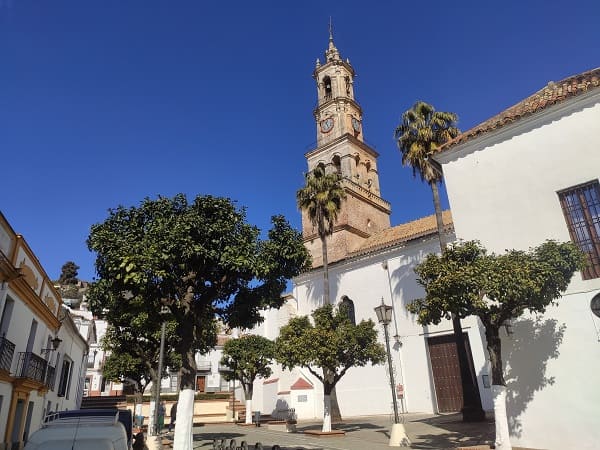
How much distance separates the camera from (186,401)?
34.6 ft

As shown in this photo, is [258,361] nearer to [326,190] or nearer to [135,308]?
[326,190]

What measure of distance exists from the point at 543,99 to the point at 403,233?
17.9m

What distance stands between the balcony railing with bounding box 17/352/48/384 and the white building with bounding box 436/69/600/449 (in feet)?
50.4

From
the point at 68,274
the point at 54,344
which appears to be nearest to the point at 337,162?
the point at 54,344

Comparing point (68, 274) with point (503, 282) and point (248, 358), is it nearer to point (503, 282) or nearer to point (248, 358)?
point (248, 358)

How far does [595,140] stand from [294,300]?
85.9 feet

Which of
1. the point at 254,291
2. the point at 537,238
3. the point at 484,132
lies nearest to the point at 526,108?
the point at 484,132

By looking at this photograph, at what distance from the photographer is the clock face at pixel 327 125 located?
38.9 meters

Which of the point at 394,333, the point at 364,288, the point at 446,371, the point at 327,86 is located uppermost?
the point at 327,86

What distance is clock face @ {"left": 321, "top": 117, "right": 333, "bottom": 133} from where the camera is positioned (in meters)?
38.9

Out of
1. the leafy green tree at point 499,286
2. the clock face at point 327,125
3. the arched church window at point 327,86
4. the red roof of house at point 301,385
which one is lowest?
the red roof of house at point 301,385

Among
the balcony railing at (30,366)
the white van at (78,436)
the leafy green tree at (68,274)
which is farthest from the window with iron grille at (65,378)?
the leafy green tree at (68,274)

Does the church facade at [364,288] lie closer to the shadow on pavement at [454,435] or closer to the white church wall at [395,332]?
the white church wall at [395,332]

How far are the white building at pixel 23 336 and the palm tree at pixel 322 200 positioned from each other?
1468 centimetres
